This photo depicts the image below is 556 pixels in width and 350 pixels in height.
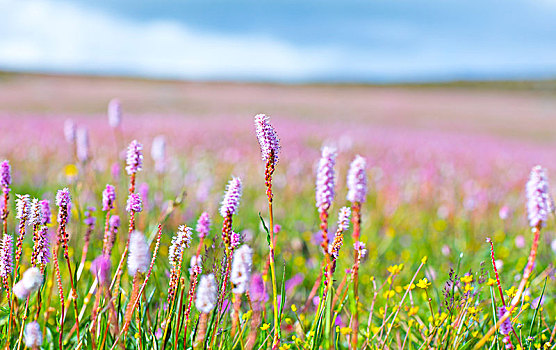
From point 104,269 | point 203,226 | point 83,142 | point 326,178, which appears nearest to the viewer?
point 326,178

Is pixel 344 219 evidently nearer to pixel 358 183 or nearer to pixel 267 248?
pixel 358 183

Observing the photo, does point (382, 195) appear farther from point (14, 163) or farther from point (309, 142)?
point (309, 142)

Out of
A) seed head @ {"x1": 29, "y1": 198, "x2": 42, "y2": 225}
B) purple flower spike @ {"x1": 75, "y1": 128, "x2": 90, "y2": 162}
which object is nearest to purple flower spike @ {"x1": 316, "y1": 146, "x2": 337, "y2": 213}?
seed head @ {"x1": 29, "y1": 198, "x2": 42, "y2": 225}

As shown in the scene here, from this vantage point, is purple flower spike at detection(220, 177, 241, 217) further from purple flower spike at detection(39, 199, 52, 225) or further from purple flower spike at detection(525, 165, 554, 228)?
purple flower spike at detection(525, 165, 554, 228)

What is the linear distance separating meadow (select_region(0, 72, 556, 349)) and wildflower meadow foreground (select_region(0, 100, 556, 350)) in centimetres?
2

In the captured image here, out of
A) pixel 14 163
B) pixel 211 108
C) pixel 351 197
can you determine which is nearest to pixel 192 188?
pixel 14 163

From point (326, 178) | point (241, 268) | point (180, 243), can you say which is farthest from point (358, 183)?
point (180, 243)

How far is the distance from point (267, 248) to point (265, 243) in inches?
2.3

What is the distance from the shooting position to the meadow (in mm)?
1690

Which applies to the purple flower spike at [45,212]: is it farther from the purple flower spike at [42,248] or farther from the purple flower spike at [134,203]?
the purple flower spike at [134,203]

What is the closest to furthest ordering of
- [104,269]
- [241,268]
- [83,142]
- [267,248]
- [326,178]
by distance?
[241,268] < [326,178] < [104,269] < [83,142] < [267,248]

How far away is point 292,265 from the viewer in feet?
13.8

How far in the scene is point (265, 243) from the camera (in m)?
4.41

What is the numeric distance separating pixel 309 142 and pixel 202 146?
Result: 10.5 feet
